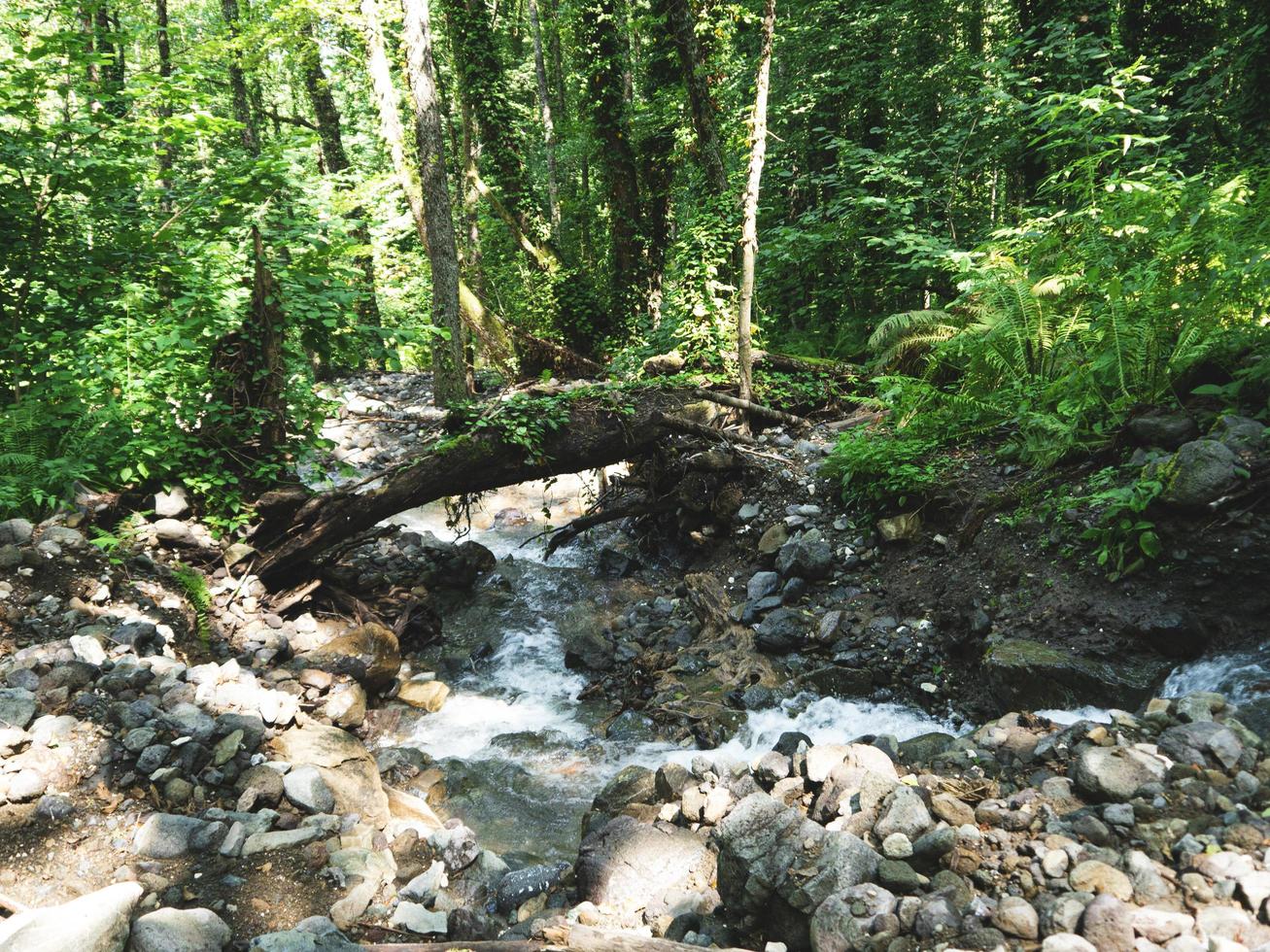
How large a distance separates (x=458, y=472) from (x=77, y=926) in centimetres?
477

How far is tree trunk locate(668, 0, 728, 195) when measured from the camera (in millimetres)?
10867

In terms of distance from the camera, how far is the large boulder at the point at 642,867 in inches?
138

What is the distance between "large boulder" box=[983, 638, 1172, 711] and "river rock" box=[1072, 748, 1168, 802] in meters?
1.29

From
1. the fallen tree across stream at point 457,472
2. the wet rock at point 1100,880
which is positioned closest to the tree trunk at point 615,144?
the fallen tree across stream at point 457,472

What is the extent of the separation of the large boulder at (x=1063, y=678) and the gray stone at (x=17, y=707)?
578 cm

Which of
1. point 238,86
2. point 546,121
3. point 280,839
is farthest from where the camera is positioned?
point 546,121

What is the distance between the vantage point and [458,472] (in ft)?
23.4

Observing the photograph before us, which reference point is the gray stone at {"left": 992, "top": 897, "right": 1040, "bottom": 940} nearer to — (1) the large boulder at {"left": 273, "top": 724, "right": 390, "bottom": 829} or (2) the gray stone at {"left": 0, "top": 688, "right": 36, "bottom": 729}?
(1) the large boulder at {"left": 273, "top": 724, "right": 390, "bottom": 829}

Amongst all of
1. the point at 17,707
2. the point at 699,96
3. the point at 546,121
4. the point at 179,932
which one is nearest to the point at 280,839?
the point at 179,932

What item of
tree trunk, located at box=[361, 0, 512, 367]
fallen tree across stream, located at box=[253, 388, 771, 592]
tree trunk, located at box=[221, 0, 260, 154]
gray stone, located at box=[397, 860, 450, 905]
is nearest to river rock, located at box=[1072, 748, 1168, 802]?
gray stone, located at box=[397, 860, 450, 905]

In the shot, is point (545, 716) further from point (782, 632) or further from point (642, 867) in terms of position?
point (642, 867)

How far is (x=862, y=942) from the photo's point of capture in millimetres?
2650

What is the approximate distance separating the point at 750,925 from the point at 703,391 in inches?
252

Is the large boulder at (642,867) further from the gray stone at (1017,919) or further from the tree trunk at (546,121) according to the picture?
the tree trunk at (546,121)
